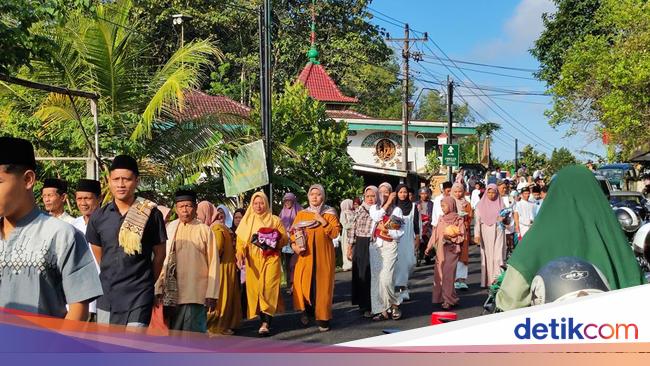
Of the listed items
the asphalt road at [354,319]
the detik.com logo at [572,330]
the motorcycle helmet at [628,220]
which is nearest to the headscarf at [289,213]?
the asphalt road at [354,319]

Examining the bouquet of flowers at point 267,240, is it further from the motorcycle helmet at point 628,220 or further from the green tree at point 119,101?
the motorcycle helmet at point 628,220

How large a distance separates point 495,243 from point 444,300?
8.15 feet

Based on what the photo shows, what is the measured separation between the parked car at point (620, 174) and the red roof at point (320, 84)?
1481 cm

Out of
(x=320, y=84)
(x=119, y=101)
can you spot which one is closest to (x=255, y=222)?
(x=119, y=101)

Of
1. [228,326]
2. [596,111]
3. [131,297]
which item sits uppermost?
[596,111]

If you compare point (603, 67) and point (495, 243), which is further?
point (603, 67)

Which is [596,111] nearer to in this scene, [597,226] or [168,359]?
[597,226]

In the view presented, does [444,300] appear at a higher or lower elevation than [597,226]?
lower

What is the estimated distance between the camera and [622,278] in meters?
4.26

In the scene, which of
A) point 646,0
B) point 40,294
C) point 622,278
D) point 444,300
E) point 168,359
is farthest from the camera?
point 646,0

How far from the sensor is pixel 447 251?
1279 centimetres

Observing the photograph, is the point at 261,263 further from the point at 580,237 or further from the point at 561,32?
the point at 561,32

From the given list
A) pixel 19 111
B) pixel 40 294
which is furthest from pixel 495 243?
pixel 40 294

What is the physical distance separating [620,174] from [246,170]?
3522 centimetres
